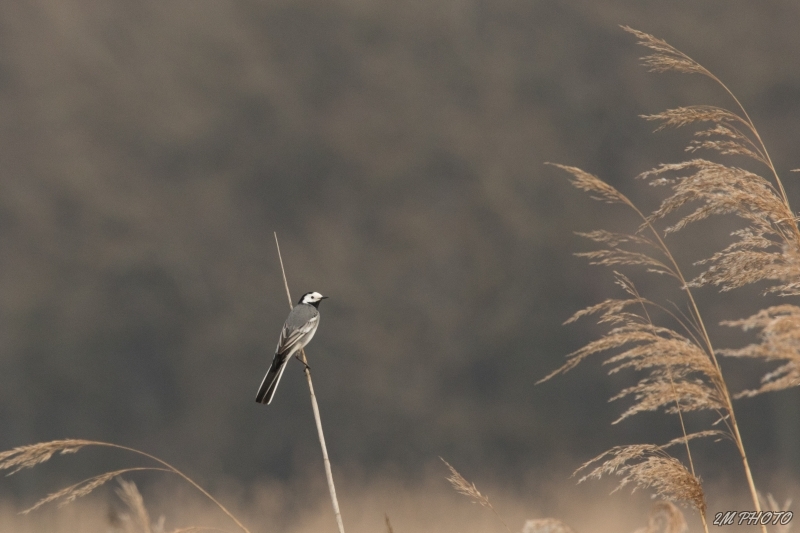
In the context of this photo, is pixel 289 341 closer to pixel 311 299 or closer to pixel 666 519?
pixel 311 299

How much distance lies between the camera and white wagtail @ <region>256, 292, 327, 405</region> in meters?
1.90

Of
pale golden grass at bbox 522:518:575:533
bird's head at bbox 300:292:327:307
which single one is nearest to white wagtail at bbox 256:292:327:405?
bird's head at bbox 300:292:327:307

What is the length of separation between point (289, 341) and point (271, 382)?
0.19m

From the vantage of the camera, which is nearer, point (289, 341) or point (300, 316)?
point (289, 341)

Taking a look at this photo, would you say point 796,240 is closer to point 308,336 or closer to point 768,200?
point 768,200

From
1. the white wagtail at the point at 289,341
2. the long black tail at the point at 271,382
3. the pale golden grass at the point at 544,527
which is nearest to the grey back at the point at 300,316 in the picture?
the white wagtail at the point at 289,341

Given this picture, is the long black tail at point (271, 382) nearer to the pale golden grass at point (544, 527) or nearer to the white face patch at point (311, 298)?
the white face patch at point (311, 298)

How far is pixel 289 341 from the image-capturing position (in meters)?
2.09

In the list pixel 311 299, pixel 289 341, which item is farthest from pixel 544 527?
pixel 311 299

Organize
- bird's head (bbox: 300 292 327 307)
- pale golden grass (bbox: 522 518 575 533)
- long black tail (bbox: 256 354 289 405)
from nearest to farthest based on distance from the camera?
1. pale golden grass (bbox: 522 518 575 533)
2. long black tail (bbox: 256 354 289 405)
3. bird's head (bbox: 300 292 327 307)

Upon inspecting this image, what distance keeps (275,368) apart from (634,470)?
2.90 feet

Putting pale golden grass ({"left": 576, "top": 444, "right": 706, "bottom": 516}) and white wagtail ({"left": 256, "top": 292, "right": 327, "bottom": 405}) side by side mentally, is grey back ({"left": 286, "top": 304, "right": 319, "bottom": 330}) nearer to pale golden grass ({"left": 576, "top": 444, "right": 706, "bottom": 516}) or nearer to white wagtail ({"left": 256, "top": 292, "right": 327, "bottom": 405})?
white wagtail ({"left": 256, "top": 292, "right": 327, "bottom": 405})

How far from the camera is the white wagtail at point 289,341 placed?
6.24 ft

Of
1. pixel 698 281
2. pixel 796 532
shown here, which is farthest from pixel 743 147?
pixel 796 532
